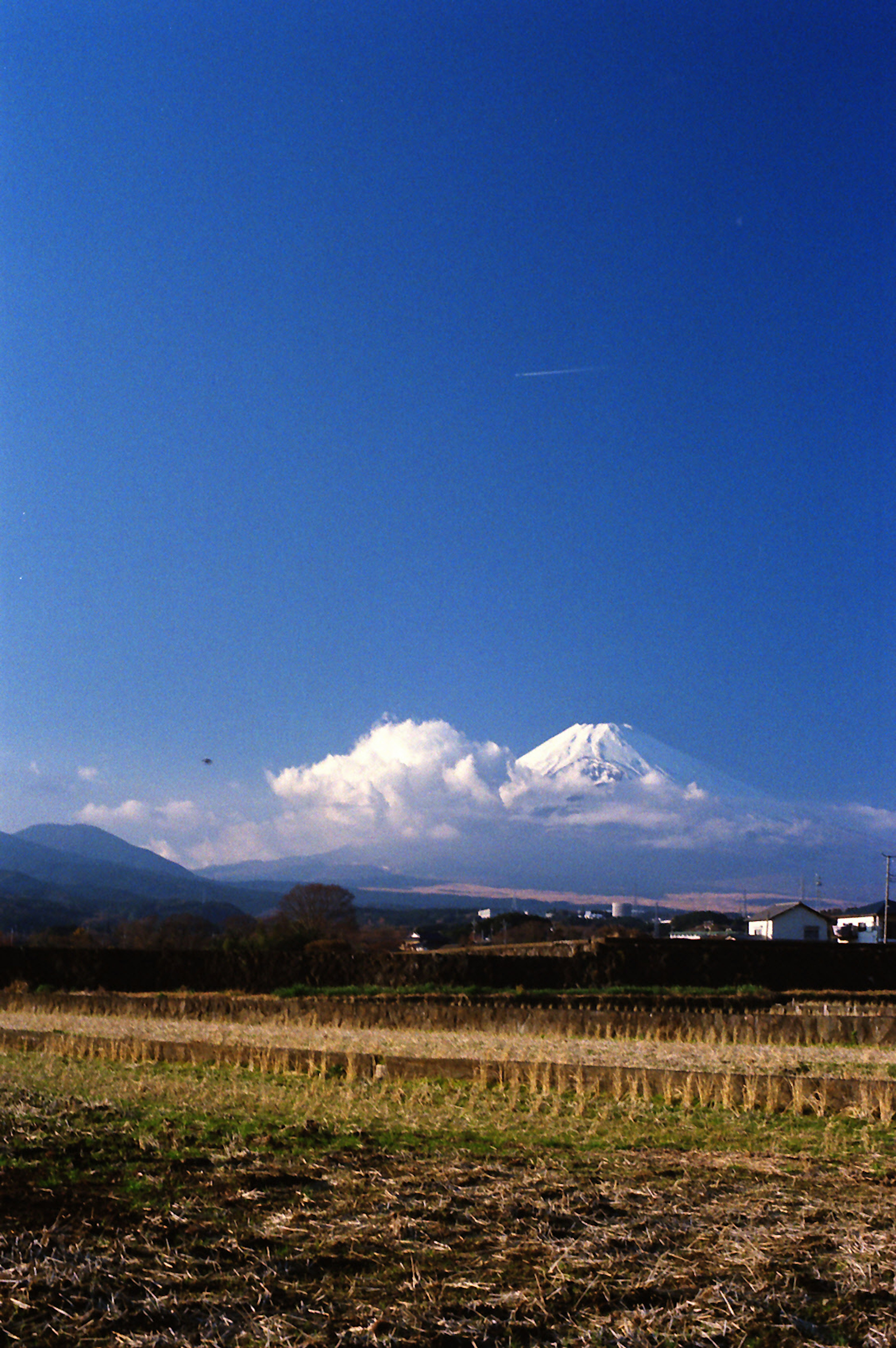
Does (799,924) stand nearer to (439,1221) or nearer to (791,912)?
(791,912)

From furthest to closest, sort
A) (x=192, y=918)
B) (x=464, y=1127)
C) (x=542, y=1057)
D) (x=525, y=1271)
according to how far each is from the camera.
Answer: (x=192, y=918) → (x=542, y=1057) → (x=464, y=1127) → (x=525, y=1271)

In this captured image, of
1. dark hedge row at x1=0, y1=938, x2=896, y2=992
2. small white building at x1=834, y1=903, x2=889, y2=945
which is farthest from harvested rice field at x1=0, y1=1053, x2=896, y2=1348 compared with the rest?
small white building at x1=834, y1=903, x2=889, y2=945

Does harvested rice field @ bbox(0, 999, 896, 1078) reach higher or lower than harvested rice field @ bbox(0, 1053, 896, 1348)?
lower

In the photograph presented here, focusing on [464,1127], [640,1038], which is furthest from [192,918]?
[464,1127]

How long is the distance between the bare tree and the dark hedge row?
3570cm

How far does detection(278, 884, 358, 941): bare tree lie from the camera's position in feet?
252

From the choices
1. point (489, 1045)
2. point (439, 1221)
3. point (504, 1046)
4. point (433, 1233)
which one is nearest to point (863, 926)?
point (489, 1045)

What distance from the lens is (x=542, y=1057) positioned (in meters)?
15.4

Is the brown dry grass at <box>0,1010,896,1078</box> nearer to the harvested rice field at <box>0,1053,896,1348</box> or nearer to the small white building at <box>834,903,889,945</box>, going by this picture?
the harvested rice field at <box>0,1053,896,1348</box>

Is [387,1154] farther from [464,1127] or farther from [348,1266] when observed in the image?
[348,1266]

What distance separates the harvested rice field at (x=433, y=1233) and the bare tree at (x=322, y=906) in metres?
64.2

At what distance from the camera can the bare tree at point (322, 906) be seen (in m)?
76.9

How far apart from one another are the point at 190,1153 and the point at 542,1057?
329 inches

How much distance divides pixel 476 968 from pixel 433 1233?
2876 centimetres
